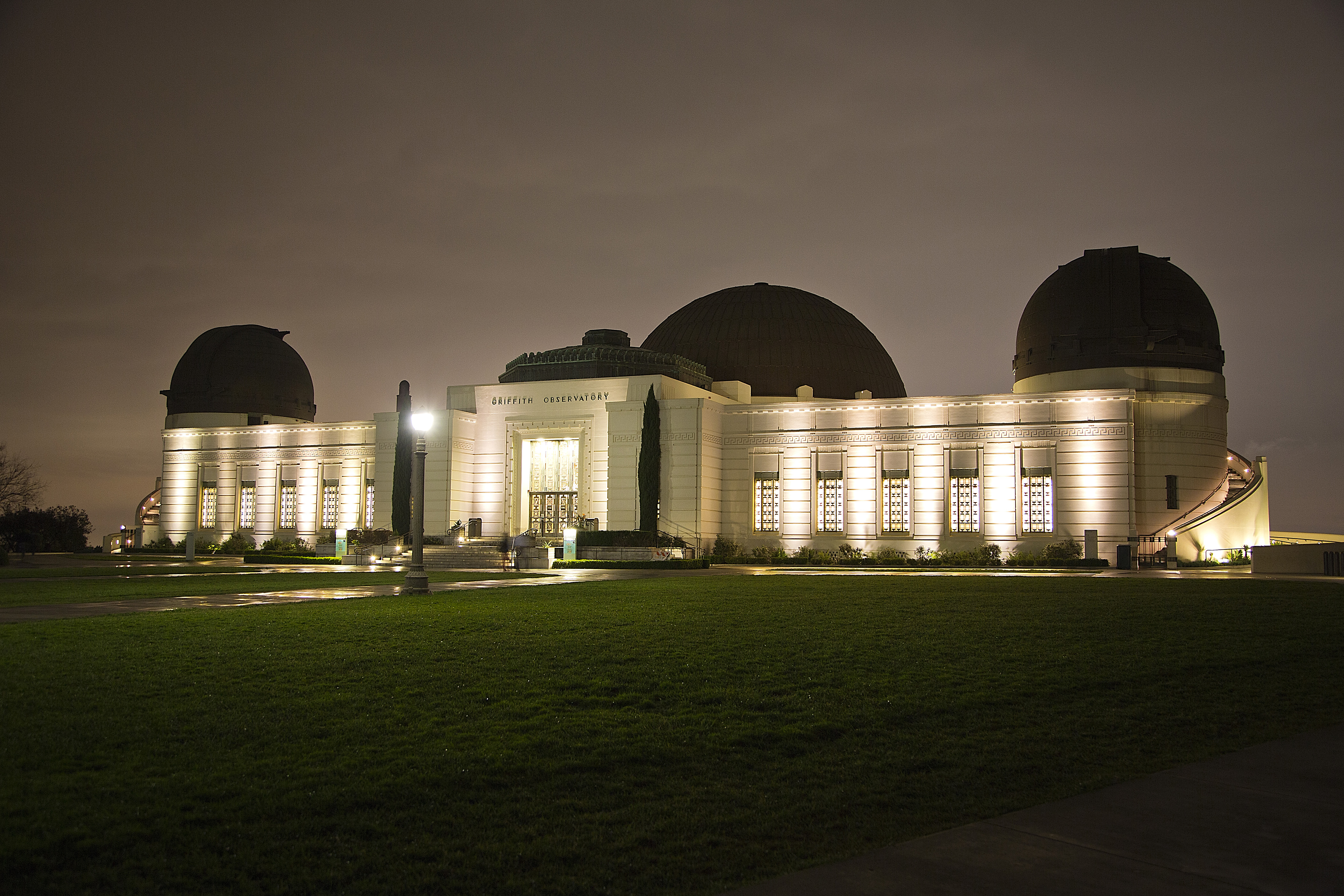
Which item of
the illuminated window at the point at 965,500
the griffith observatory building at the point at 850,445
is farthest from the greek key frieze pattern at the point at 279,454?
the illuminated window at the point at 965,500

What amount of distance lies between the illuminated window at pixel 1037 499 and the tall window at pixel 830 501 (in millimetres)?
7899

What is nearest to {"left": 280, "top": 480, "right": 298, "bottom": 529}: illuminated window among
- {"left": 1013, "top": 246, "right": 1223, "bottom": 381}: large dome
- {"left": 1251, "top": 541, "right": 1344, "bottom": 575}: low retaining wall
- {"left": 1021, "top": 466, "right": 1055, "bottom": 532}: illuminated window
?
{"left": 1021, "top": 466, "right": 1055, "bottom": 532}: illuminated window

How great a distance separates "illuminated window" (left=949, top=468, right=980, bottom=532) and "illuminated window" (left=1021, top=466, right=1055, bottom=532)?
6.20 ft

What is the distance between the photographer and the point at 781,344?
182 feet

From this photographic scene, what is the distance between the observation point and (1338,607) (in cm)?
1814

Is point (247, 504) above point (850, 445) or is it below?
below

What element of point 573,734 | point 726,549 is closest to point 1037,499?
point 726,549

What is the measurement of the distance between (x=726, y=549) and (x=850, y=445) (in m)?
7.47

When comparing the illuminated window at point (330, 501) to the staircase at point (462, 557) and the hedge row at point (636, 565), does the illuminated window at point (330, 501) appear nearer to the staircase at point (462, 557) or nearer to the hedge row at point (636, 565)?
the staircase at point (462, 557)

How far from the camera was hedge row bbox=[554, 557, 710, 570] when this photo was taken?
36.8 m

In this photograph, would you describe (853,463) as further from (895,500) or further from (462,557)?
(462,557)

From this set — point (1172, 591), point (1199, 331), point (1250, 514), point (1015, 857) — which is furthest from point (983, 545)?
point (1015, 857)

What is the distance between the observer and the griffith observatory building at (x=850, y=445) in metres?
42.5

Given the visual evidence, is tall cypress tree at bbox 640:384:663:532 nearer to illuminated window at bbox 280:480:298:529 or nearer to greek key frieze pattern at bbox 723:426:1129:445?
greek key frieze pattern at bbox 723:426:1129:445
